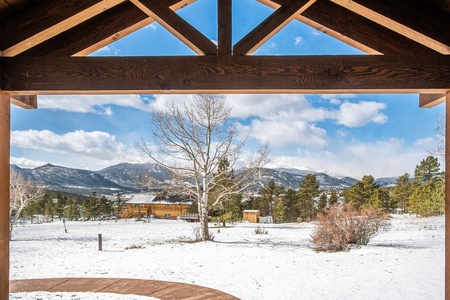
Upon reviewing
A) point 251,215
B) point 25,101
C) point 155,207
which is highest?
point 25,101

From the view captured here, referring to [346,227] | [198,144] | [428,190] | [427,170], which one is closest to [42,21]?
[346,227]

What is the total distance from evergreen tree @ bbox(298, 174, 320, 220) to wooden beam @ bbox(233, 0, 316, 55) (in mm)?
7806

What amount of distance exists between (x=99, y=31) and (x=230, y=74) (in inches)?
33.7

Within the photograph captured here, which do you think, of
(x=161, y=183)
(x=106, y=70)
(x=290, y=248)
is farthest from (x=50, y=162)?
(x=106, y=70)

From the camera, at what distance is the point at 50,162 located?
944 centimetres

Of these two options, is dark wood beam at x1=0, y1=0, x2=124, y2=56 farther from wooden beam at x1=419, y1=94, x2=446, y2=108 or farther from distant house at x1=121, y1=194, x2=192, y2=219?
distant house at x1=121, y1=194, x2=192, y2=219

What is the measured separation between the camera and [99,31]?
78.0 inches

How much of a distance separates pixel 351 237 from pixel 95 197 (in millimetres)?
6177

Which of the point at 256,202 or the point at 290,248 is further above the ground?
the point at 256,202

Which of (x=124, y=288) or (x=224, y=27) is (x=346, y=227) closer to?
(x=124, y=288)

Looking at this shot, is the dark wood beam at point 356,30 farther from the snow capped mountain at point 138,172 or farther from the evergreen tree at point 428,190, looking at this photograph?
the evergreen tree at point 428,190

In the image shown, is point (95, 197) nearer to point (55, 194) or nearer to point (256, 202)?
point (55, 194)

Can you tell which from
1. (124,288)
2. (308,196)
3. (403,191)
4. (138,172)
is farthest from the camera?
(308,196)

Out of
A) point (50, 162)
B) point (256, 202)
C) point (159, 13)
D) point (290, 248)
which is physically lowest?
point (290, 248)
